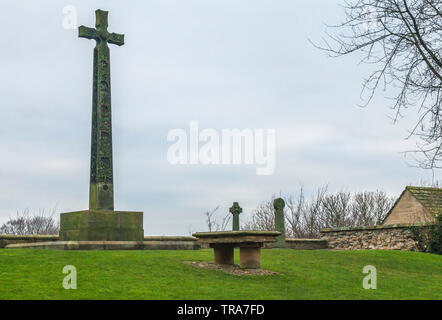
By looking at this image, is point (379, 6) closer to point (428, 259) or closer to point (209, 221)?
point (428, 259)

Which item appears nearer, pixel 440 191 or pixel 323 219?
pixel 440 191

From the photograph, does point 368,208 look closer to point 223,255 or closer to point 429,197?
point 429,197

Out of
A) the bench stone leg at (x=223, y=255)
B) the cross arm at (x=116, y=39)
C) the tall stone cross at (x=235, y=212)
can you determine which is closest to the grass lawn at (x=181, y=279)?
the bench stone leg at (x=223, y=255)

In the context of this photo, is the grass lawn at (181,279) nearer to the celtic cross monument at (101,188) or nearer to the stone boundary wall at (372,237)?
the celtic cross monument at (101,188)

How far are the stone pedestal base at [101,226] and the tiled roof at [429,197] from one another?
17.1 meters

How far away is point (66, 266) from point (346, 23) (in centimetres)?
973

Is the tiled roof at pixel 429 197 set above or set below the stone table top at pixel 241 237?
above

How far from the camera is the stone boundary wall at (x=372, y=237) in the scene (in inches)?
942

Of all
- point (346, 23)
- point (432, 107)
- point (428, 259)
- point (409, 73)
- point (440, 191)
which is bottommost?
point (428, 259)

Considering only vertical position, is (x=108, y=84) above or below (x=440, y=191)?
above

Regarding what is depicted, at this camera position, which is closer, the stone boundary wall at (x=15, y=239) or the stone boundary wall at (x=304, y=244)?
the stone boundary wall at (x=15, y=239)

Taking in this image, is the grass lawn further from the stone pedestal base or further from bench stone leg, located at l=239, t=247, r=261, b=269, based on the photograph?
the stone pedestal base

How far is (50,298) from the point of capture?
862cm
